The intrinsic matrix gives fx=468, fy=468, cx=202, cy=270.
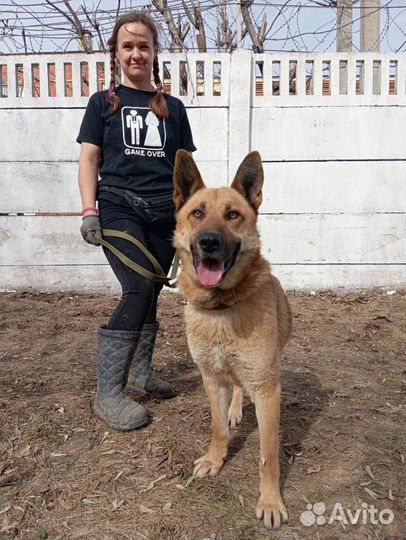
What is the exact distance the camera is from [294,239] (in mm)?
5484

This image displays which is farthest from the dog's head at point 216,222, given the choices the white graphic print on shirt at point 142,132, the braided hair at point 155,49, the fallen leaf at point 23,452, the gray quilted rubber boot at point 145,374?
the fallen leaf at point 23,452

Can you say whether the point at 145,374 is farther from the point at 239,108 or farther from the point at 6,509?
the point at 239,108

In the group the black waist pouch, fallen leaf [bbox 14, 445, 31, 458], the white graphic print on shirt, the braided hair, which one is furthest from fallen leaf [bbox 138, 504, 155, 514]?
the braided hair

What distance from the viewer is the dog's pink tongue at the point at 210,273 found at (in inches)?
84.8

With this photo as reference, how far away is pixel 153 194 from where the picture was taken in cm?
270

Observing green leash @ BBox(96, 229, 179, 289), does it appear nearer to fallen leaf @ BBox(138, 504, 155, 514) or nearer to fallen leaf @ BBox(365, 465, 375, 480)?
fallen leaf @ BBox(138, 504, 155, 514)

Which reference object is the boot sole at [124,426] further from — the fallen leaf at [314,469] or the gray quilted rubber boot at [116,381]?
the fallen leaf at [314,469]

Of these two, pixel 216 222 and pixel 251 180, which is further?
pixel 251 180

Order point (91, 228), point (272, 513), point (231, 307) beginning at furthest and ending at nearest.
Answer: point (91, 228) → point (231, 307) → point (272, 513)

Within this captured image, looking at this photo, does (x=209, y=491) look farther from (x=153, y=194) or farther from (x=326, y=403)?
(x=153, y=194)

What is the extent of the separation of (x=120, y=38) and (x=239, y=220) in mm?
1261

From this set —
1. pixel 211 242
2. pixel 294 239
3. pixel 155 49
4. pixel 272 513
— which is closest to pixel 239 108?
pixel 294 239

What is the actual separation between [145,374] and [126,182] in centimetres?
124

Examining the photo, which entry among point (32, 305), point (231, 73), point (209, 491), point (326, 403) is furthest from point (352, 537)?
point (231, 73)
